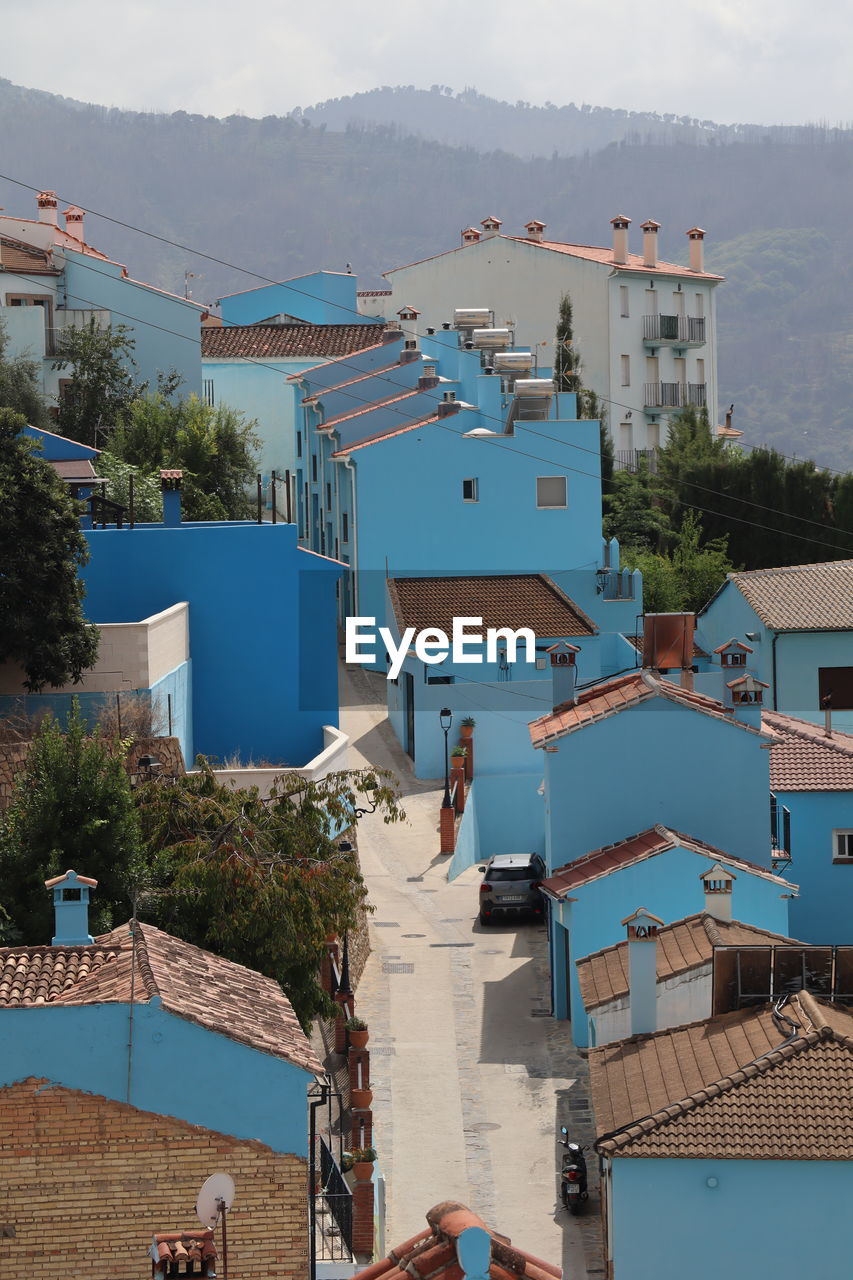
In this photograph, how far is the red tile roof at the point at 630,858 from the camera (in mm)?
24844

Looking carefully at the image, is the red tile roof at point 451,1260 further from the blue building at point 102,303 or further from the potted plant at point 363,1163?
the blue building at point 102,303

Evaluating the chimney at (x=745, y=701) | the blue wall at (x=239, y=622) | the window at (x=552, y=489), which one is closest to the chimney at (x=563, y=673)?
the chimney at (x=745, y=701)

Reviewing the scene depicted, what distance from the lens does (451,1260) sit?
11.1 m

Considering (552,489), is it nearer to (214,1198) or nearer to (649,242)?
(649,242)

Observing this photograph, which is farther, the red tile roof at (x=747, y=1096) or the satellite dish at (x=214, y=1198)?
the red tile roof at (x=747, y=1096)

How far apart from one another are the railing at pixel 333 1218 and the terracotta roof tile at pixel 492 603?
24603mm

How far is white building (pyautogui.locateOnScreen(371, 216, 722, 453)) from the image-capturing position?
68.9 meters

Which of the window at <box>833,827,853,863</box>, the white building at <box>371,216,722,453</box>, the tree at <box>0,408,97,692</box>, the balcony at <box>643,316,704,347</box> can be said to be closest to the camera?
the tree at <box>0,408,97,692</box>

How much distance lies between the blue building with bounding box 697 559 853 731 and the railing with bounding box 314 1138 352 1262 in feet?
78.8

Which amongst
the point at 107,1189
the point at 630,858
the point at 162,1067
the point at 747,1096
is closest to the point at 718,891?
the point at 630,858

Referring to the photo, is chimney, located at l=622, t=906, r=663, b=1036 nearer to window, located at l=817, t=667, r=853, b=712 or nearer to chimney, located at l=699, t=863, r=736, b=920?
chimney, located at l=699, t=863, r=736, b=920

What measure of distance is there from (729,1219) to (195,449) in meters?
34.6

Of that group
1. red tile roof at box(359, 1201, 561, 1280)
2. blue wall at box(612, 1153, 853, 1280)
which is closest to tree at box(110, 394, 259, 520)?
blue wall at box(612, 1153, 853, 1280)

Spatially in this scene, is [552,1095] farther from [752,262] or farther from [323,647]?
[752,262]
